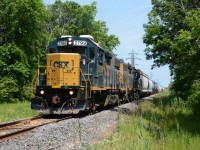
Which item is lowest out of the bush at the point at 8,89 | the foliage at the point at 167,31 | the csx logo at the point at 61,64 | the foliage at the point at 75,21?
the bush at the point at 8,89

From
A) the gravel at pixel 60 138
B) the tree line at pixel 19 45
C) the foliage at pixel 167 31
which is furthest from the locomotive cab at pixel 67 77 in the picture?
the tree line at pixel 19 45

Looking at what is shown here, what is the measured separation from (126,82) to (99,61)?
11.0 m

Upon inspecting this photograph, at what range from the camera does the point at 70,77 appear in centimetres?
1652

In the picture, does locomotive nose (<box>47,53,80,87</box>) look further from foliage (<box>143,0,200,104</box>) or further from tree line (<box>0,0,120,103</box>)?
tree line (<box>0,0,120,103</box>)

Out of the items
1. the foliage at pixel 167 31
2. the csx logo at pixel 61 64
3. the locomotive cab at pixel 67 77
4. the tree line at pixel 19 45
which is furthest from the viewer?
the tree line at pixel 19 45

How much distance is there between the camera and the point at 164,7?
32.6 metres

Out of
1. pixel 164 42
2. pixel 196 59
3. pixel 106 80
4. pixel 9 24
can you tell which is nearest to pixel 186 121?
pixel 196 59

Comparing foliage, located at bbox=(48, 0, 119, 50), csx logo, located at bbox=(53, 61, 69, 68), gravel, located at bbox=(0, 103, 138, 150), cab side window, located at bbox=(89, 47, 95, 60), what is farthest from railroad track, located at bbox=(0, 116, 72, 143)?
foliage, located at bbox=(48, 0, 119, 50)

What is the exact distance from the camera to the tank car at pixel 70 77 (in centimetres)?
1592

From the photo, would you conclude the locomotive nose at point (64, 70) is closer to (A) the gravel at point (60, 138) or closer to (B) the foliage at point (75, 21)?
(A) the gravel at point (60, 138)

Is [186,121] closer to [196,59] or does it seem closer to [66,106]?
A: [196,59]

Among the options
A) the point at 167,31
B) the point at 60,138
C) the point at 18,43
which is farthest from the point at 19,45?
the point at 60,138

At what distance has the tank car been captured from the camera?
1592cm

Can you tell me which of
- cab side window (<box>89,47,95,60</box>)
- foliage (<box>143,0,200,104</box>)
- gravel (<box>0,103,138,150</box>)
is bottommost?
gravel (<box>0,103,138,150</box>)
